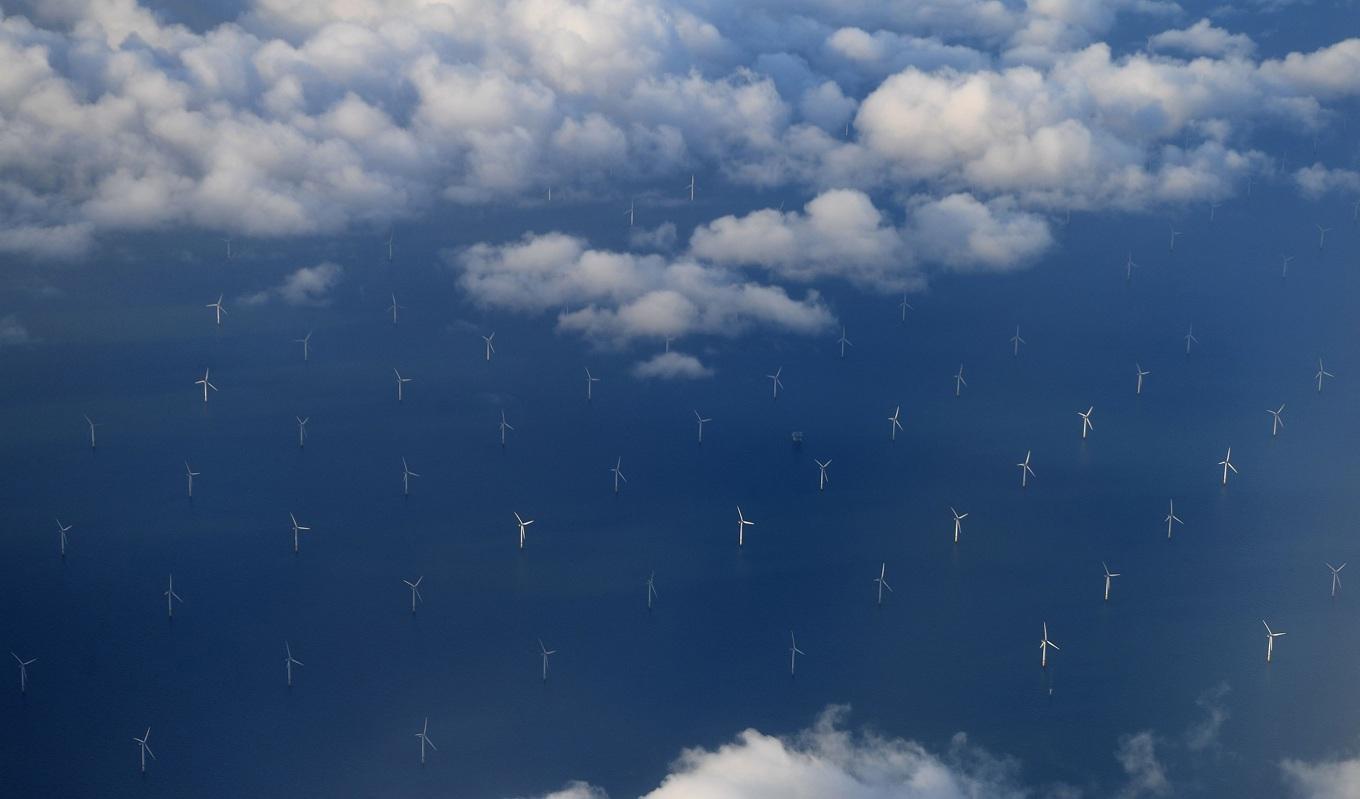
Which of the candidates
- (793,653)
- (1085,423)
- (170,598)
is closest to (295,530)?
(170,598)

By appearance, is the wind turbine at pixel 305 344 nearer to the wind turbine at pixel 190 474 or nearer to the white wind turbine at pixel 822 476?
the wind turbine at pixel 190 474

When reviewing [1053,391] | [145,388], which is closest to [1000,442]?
[1053,391]

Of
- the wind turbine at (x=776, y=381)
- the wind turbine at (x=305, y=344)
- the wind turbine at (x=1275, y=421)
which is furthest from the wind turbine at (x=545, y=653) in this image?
the wind turbine at (x=1275, y=421)

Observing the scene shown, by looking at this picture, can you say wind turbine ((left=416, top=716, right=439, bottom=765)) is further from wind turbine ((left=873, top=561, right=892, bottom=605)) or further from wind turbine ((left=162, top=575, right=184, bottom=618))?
wind turbine ((left=873, top=561, right=892, bottom=605))

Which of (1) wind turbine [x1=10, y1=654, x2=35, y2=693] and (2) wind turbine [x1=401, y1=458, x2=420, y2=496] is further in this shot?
(2) wind turbine [x1=401, y1=458, x2=420, y2=496]

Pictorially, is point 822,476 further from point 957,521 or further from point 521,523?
point 521,523

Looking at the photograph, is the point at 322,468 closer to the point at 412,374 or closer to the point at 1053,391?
the point at 412,374

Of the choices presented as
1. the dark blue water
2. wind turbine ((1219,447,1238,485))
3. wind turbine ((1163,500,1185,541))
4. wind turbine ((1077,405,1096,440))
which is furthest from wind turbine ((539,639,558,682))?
wind turbine ((1219,447,1238,485))
